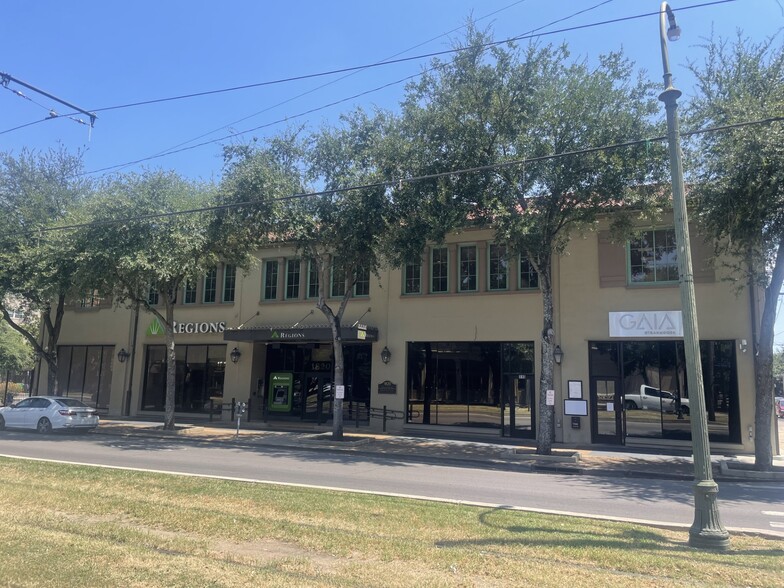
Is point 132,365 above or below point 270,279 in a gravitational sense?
below

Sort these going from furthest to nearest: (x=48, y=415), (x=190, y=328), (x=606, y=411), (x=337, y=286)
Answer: (x=190, y=328) → (x=337, y=286) → (x=48, y=415) → (x=606, y=411)

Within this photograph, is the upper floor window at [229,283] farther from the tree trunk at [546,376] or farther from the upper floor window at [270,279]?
the tree trunk at [546,376]

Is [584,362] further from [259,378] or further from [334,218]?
[259,378]

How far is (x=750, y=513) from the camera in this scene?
33.2 ft

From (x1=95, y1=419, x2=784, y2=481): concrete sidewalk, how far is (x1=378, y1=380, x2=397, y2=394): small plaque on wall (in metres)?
1.80

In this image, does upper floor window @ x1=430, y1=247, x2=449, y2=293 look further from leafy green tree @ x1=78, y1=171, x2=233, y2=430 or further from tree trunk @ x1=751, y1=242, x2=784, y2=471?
tree trunk @ x1=751, y1=242, x2=784, y2=471

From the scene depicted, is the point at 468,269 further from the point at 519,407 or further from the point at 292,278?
the point at 292,278

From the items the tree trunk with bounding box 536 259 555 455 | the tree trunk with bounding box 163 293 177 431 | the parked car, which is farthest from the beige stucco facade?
the parked car

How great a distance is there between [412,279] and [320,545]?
58.0ft

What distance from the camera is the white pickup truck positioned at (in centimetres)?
1952

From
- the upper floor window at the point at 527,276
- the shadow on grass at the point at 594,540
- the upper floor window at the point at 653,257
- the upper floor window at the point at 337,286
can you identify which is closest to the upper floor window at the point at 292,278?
the upper floor window at the point at 337,286

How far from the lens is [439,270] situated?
23438 mm

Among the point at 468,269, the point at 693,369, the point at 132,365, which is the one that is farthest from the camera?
the point at 132,365

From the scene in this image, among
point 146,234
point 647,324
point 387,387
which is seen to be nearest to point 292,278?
point 387,387
